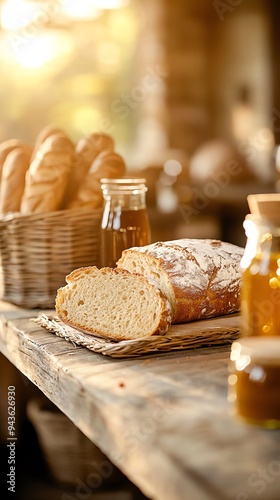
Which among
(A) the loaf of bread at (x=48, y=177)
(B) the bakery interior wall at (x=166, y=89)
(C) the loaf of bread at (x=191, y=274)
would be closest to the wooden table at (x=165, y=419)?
(C) the loaf of bread at (x=191, y=274)

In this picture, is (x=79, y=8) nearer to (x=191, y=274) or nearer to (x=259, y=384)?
(x=191, y=274)

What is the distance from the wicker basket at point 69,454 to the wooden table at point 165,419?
24.5 inches

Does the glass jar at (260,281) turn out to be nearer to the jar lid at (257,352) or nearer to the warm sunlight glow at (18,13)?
the jar lid at (257,352)

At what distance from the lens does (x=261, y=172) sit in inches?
231

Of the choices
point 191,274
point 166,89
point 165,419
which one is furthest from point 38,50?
point 165,419

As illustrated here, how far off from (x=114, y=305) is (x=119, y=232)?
1.24 feet

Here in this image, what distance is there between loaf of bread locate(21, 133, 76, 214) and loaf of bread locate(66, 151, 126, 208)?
0.15 ft

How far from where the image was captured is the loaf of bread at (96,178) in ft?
5.86

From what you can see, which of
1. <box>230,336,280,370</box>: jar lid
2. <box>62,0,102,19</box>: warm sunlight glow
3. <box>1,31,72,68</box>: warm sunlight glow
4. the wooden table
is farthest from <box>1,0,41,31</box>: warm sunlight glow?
<box>230,336,280,370</box>: jar lid

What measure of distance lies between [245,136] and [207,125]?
47cm

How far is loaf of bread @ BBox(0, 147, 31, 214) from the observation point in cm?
185

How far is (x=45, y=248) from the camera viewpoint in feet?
5.61

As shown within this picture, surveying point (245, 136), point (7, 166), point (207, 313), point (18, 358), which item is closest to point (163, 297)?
point (207, 313)

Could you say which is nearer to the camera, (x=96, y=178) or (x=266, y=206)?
(x=266, y=206)
